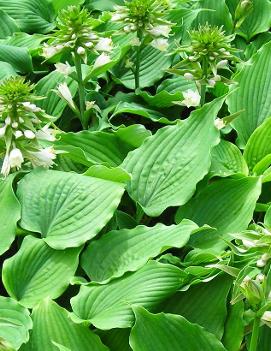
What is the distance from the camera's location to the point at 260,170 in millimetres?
2715

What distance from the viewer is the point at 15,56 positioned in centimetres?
331

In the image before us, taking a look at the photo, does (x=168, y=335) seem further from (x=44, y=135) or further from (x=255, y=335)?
(x=44, y=135)

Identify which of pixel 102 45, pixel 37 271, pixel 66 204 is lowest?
pixel 37 271

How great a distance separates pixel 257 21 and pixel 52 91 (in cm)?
128

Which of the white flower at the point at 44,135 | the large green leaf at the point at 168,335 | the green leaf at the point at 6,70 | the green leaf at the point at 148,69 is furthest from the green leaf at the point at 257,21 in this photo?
the large green leaf at the point at 168,335

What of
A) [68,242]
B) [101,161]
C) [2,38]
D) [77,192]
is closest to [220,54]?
[101,161]

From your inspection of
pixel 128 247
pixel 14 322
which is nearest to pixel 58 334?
pixel 14 322

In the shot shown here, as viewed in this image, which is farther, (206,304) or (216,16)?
(216,16)

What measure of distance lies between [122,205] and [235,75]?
33.5 inches

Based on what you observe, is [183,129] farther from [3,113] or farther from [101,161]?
[3,113]

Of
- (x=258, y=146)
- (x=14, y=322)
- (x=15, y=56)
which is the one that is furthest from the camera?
(x=15, y=56)

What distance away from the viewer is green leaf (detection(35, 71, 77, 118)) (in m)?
3.11

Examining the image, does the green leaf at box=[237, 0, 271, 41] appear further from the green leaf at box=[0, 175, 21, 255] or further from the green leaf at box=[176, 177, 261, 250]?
the green leaf at box=[0, 175, 21, 255]

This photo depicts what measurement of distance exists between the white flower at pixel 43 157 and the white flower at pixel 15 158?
0.25 ft
